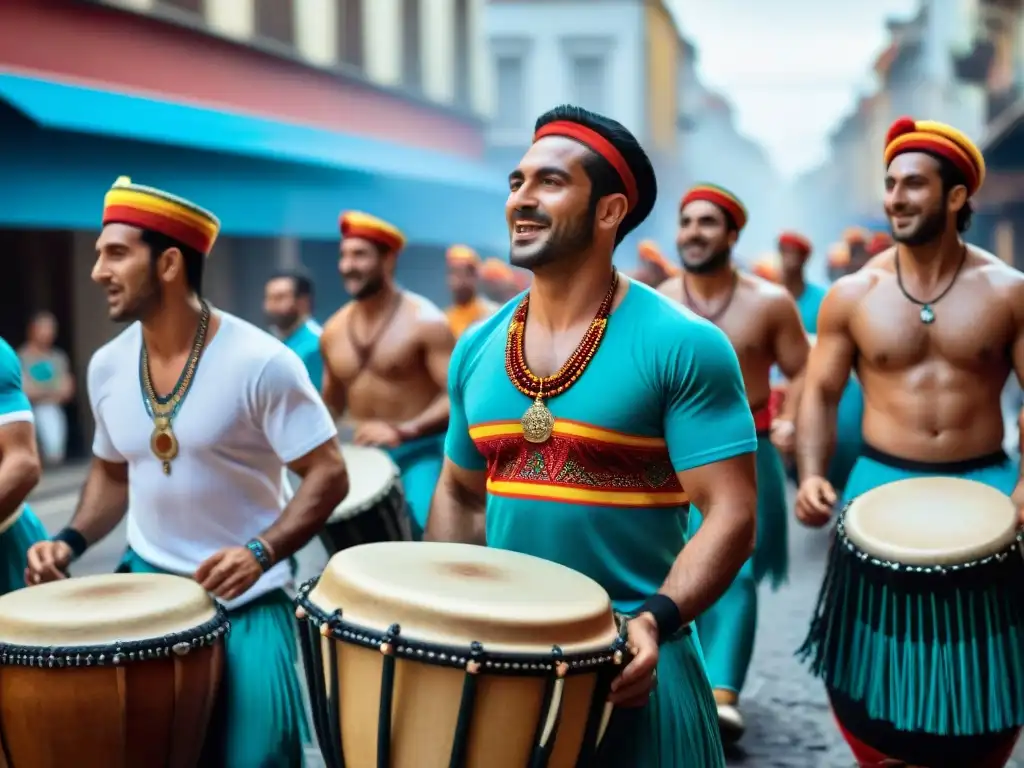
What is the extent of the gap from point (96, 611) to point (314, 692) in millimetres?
850

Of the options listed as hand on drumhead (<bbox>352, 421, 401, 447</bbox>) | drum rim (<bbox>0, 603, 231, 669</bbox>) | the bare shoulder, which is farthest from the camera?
hand on drumhead (<bbox>352, 421, 401, 447</bbox>)

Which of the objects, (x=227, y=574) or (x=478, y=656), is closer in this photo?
(x=478, y=656)

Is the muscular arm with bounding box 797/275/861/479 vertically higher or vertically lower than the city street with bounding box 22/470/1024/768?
higher

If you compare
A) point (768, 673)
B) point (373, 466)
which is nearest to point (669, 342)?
point (373, 466)

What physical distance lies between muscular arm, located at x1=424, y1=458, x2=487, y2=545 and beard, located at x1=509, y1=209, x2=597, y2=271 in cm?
56

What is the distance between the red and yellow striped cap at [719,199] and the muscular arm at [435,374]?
1.35m

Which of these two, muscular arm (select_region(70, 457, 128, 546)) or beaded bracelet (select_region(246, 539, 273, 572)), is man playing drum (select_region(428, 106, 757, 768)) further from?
muscular arm (select_region(70, 457, 128, 546))

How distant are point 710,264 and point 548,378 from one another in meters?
3.79

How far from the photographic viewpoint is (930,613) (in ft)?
14.1

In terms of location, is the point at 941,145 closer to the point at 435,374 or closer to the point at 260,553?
the point at 260,553

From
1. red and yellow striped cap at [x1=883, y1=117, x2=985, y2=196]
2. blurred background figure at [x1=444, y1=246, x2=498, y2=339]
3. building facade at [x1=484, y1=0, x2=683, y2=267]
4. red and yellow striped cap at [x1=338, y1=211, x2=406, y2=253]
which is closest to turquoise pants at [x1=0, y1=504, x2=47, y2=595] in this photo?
red and yellow striped cap at [x1=883, y1=117, x2=985, y2=196]

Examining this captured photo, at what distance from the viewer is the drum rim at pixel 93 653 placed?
3332 millimetres

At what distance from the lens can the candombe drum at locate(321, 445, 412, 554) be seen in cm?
590

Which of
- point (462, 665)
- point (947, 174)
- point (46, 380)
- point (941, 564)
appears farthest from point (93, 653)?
point (46, 380)
